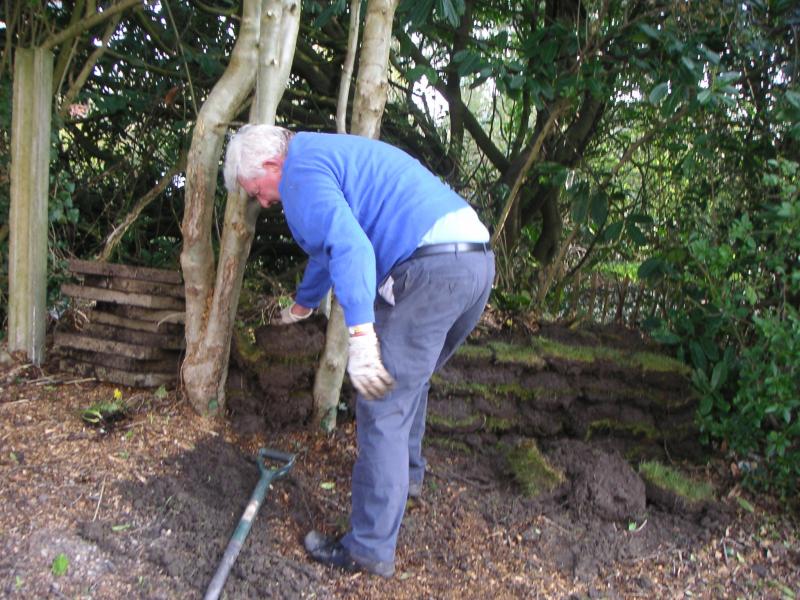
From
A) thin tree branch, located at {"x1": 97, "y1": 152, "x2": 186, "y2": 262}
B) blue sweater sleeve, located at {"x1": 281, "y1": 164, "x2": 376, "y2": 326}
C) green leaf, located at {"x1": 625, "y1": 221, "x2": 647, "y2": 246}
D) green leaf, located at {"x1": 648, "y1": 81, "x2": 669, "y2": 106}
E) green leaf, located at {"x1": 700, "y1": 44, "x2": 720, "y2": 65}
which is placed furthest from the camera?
thin tree branch, located at {"x1": 97, "y1": 152, "x2": 186, "y2": 262}

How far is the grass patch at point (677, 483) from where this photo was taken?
337cm

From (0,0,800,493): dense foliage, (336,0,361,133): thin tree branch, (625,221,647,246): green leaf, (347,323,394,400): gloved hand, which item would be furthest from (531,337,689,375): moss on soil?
(347,323,394,400): gloved hand

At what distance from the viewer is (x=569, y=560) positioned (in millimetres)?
2967

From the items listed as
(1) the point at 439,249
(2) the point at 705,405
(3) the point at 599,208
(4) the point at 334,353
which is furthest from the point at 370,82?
→ (2) the point at 705,405

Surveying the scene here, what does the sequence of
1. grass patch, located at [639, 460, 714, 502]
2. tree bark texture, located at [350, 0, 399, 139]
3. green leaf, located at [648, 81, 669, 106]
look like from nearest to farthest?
tree bark texture, located at [350, 0, 399, 139]
grass patch, located at [639, 460, 714, 502]
green leaf, located at [648, 81, 669, 106]

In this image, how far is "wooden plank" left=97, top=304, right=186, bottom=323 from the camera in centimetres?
386

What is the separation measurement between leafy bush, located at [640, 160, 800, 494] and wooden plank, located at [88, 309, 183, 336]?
2.68 m

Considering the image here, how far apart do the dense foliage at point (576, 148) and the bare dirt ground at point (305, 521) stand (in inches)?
27.0

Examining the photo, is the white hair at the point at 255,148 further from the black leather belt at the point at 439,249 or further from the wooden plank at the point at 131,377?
the wooden plank at the point at 131,377

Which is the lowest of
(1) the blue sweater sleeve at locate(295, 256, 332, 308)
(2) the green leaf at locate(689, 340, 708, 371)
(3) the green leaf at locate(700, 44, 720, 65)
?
(2) the green leaf at locate(689, 340, 708, 371)

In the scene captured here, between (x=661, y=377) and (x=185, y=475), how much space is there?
98.9 inches

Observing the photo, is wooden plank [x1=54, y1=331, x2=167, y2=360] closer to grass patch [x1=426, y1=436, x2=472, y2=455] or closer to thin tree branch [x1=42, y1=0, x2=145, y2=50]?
grass patch [x1=426, y1=436, x2=472, y2=455]

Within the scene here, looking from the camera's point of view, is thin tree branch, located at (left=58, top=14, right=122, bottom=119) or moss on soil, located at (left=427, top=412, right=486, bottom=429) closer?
moss on soil, located at (left=427, top=412, right=486, bottom=429)

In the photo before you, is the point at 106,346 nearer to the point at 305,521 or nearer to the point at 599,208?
the point at 305,521
